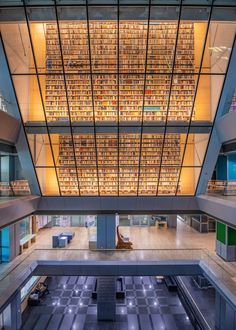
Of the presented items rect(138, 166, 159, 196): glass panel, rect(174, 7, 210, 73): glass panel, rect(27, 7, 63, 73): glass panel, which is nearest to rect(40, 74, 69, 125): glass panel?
rect(27, 7, 63, 73): glass panel

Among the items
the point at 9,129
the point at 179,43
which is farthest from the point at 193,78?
the point at 9,129

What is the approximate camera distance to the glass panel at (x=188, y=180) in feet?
44.5

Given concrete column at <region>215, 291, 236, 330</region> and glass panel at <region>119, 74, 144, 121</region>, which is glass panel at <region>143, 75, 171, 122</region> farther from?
concrete column at <region>215, 291, 236, 330</region>

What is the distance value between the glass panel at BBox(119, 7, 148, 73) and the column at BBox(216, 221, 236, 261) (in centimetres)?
846

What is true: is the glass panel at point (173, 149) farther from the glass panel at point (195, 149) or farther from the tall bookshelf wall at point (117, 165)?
the glass panel at point (195, 149)

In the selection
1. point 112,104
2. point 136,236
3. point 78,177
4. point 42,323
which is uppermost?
point 112,104

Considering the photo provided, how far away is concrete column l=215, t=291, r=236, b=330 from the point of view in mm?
12461

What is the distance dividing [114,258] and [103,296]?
2.24 metres

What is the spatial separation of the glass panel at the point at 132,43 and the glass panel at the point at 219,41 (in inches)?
87.1

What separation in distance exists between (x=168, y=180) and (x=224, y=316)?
20.1ft

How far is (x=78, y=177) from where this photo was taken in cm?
1369

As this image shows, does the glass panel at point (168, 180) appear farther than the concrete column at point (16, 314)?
Yes

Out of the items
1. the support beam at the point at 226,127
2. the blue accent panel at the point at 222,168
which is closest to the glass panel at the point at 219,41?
the support beam at the point at 226,127

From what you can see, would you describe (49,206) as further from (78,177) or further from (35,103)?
(35,103)
